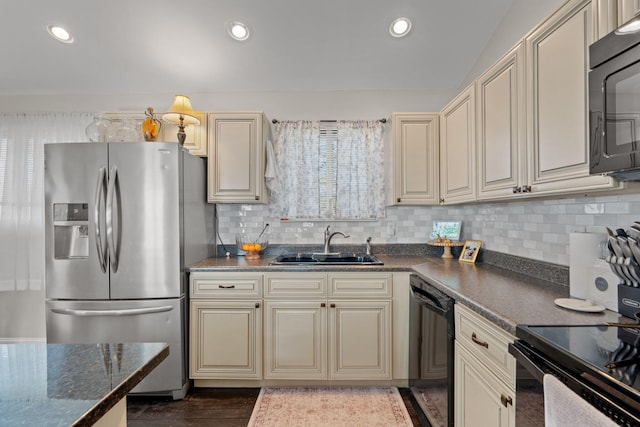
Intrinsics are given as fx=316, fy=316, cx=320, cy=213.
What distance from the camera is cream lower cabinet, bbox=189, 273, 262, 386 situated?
2.36 m

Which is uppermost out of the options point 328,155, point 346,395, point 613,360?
point 328,155

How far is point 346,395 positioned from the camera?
233 cm

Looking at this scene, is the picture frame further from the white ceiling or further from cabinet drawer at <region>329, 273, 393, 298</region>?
the white ceiling

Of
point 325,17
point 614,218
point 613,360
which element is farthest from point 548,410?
point 325,17

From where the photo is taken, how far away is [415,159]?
8.99 ft

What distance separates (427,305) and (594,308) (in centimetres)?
82

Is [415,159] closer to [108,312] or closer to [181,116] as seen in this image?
[181,116]

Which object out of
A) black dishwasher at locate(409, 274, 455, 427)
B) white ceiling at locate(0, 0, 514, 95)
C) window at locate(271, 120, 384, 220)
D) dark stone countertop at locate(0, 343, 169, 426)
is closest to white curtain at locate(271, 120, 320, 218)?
window at locate(271, 120, 384, 220)

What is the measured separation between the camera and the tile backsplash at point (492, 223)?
1.54m

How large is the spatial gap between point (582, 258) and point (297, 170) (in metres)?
2.20

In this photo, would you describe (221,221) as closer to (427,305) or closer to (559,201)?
(427,305)

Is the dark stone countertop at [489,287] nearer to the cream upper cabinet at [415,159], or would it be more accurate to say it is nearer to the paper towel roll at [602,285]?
the paper towel roll at [602,285]

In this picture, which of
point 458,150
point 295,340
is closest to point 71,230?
point 295,340

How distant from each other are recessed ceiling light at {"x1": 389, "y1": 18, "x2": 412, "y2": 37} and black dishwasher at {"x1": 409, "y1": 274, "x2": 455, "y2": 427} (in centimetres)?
189
